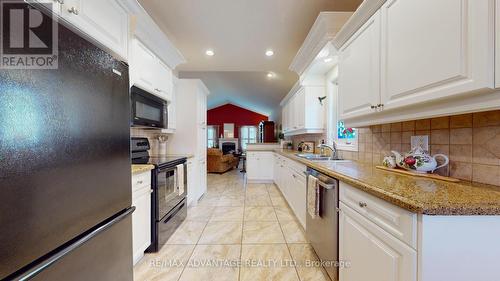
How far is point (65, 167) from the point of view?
28.5 inches

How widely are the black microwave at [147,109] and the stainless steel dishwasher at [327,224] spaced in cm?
179

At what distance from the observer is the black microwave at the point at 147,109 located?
A: 6.63 ft

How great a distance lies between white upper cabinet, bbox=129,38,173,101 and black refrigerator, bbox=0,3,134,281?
102 cm

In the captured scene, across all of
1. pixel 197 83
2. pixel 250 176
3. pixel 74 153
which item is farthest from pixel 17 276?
pixel 250 176

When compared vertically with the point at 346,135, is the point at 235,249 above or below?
below

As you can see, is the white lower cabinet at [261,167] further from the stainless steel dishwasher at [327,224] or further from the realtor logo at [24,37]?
the realtor logo at [24,37]

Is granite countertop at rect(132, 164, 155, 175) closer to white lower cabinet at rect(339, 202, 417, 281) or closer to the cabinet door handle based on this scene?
the cabinet door handle

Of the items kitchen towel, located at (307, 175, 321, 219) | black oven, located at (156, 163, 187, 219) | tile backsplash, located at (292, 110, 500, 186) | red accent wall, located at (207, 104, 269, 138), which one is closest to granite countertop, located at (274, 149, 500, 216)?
tile backsplash, located at (292, 110, 500, 186)

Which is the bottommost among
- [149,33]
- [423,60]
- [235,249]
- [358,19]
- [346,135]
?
[235,249]

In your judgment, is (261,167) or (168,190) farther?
(261,167)

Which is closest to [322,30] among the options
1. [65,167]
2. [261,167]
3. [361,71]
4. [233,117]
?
[361,71]

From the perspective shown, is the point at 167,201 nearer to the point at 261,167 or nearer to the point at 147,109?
the point at 147,109

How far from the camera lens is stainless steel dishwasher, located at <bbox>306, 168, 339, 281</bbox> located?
1438mm

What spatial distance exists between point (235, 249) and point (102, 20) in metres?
2.19
